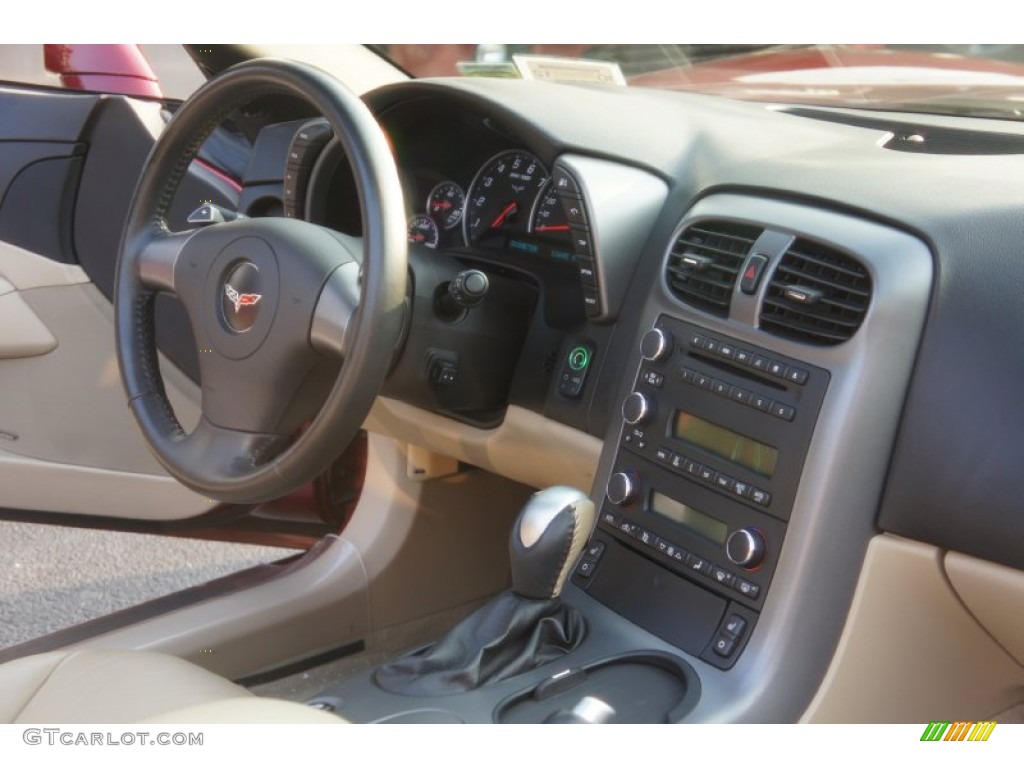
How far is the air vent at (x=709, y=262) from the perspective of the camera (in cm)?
144

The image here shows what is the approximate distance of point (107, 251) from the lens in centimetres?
221

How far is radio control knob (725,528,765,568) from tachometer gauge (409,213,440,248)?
2.55 ft

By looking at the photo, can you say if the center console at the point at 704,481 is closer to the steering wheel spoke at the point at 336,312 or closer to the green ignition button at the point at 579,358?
the green ignition button at the point at 579,358

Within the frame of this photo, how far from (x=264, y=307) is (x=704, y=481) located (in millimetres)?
579

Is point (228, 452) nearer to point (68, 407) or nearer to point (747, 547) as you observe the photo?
point (747, 547)

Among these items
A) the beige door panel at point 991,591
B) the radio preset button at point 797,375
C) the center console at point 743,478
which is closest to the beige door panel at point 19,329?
the center console at point 743,478

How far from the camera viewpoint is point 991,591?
51.3 inches

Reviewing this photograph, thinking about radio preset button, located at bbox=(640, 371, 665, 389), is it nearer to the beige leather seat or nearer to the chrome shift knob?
the chrome shift knob

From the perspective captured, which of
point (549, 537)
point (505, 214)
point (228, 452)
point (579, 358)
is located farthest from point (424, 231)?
point (549, 537)

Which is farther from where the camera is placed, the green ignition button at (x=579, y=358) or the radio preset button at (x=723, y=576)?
the green ignition button at (x=579, y=358)

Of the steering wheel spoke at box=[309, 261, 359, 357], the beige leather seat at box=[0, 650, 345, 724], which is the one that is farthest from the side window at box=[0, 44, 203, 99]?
the beige leather seat at box=[0, 650, 345, 724]

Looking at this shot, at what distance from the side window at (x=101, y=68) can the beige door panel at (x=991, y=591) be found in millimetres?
1678

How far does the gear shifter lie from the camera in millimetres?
1367
